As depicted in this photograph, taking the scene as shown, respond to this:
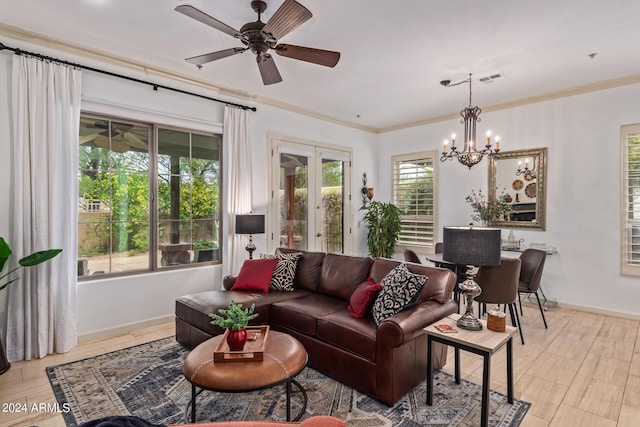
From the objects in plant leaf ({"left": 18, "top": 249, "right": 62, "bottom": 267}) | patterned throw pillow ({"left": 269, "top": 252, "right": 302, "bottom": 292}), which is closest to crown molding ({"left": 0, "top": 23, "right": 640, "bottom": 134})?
plant leaf ({"left": 18, "top": 249, "right": 62, "bottom": 267})

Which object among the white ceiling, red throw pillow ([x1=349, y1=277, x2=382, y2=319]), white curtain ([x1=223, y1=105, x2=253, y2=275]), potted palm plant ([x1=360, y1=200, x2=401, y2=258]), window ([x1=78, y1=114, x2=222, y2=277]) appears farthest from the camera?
potted palm plant ([x1=360, y1=200, x2=401, y2=258])

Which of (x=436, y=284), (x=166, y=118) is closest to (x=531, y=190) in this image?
(x=436, y=284)

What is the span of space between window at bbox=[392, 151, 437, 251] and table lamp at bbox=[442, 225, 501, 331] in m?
3.81

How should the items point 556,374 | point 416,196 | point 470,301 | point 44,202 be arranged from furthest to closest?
point 416,196 < point 44,202 < point 556,374 < point 470,301

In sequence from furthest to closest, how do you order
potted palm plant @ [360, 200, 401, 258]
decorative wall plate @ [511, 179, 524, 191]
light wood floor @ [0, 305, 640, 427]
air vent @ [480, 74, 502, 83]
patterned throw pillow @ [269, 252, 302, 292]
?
potted palm plant @ [360, 200, 401, 258], decorative wall plate @ [511, 179, 524, 191], air vent @ [480, 74, 502, 83], patterned throw pillow @ [269, 252, 302, 292], light wood floor @ [0, 305, 640, 427]

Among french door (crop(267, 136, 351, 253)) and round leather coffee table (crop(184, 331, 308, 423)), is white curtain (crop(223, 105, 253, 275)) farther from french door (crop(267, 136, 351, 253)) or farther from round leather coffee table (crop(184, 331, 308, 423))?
round leather coffee table (crop(184, 331, 308, 423))

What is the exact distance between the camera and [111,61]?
362 centimetres

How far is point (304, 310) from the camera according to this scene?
10.1 ft

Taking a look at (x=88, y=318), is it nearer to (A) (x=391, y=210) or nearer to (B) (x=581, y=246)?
(A) (x=391, y=210)

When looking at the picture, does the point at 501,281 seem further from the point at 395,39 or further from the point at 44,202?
the point at 44,202

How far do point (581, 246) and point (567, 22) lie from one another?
9.94 ft

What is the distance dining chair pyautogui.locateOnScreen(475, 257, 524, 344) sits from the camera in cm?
344

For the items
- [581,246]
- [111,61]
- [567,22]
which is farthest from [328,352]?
[581,246]

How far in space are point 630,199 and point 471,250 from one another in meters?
3.46
